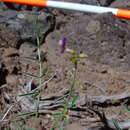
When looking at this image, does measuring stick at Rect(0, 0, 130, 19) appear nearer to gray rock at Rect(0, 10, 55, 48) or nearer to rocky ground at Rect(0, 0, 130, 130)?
rocky ground at Rect(0, 0, 130, 130)

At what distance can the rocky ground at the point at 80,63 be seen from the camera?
6.89 feet

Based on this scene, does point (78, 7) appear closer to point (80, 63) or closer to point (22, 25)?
point (22, 25)

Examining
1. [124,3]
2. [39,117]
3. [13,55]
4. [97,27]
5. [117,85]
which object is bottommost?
[39,117]

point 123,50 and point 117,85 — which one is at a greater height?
point 123,50

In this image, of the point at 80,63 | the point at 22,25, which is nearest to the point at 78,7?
the point at 22,25

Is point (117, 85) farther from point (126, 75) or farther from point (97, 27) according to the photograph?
point (97, 27)

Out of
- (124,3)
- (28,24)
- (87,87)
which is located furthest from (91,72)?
(124,3)

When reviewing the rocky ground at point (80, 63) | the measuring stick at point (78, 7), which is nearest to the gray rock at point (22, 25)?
the rocky ground at point (80, 63)

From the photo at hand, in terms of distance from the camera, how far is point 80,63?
246 centimetres

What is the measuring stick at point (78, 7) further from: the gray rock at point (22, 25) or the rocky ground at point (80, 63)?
the gray rock at point (22, 25)

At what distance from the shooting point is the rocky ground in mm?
2102

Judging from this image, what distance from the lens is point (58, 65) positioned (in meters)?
2.50

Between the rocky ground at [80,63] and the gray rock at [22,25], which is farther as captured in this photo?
the gray rock at [22,25]

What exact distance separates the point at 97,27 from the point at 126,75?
385mm
